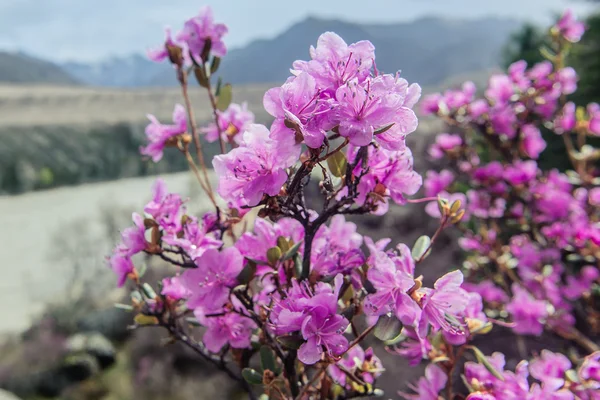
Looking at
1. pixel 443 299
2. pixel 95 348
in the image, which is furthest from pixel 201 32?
pixel 95 348

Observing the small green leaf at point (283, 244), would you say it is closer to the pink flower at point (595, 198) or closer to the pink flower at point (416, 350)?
the pink flower at point (416, 350)

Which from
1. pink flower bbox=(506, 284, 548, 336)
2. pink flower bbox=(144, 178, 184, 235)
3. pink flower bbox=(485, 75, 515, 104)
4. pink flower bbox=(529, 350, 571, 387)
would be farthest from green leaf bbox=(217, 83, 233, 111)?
pink flower bbox=(485, 75, 515, 104)

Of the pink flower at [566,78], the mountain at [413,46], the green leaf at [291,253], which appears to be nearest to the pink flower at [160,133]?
the green leaf at [291,253]

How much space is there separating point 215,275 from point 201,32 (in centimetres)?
53

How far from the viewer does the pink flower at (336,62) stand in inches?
25.4

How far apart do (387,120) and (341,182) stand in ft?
0.54

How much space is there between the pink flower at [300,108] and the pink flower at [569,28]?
199 centimetres

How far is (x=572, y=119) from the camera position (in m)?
2.08

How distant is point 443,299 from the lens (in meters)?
0.67

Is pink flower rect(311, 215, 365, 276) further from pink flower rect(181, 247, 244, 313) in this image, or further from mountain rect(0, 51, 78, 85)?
mountain rect(0, 51, 78, 85)

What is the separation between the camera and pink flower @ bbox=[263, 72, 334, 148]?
23.2 inches

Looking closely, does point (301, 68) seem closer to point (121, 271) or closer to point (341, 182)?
point (341, 182)

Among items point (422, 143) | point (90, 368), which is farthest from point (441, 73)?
point (90, 368)

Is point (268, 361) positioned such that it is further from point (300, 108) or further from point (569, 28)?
point (569, 28)
